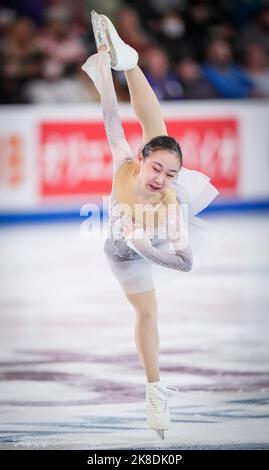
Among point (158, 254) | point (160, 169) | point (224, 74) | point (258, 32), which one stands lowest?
point (158, 254)

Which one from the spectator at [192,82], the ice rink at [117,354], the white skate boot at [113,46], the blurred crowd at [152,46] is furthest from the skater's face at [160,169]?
the spectator at [192,82]

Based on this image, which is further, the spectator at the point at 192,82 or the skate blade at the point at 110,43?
the spectator at the point at 192,82

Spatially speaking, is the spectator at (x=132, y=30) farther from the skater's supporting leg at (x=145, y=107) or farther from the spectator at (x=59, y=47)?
the skater's supporting leg at (x=145, y=107)

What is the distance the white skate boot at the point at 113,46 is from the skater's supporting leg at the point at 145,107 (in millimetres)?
49

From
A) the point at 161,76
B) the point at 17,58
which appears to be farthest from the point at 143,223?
the point at 161,76

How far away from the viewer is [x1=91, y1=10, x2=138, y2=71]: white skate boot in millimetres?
4359

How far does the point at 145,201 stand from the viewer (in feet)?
13.9

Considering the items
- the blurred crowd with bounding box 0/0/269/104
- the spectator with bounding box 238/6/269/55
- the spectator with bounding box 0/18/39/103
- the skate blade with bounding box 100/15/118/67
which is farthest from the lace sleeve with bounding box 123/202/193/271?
the spectator with bounding box 238/6/269/55

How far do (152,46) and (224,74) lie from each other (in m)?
0.69

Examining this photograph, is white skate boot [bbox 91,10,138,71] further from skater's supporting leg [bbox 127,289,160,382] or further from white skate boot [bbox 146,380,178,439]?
white skate boot [bbox 146,380,178,439]

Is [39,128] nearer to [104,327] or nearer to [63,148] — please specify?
[63,148]

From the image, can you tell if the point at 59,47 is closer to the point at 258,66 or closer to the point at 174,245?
the point at 258,66

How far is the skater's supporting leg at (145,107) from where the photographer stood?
171 inches

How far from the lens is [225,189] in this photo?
10.8 metres
